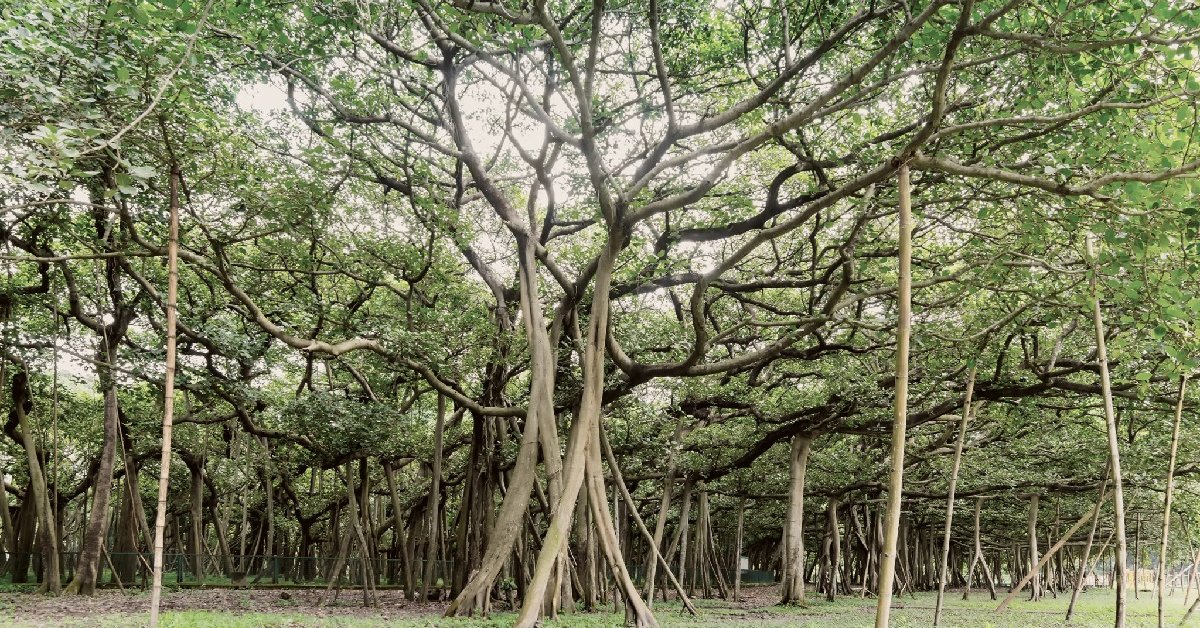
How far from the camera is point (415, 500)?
23.3 meters

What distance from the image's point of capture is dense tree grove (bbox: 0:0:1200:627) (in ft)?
20.6

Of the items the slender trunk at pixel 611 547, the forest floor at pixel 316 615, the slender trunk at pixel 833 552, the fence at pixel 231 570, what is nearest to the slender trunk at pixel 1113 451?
the slender trunk at pixel 611 547

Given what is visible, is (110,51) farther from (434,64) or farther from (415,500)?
(415,500)

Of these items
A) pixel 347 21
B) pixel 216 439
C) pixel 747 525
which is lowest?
pixel 747 525

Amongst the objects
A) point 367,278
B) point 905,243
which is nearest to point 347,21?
point 367,278

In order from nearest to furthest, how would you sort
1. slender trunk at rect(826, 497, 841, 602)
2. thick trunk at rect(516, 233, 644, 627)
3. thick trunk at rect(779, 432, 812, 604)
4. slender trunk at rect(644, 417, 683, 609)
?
thick trunk at rect(516, 233, 644, 627), slender trunk at rect(644, 417, 683, 609), thick trunk at rect(779, 432, 812, 604), slender trunk at rect(826, 497, 841, 602)

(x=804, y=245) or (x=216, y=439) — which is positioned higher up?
(x=804, y=245)

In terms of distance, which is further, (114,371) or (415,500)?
(415,500)

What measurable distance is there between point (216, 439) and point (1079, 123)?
811 inches

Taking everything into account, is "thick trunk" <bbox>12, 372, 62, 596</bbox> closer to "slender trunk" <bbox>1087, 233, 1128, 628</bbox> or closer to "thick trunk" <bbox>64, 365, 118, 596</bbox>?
"thick trunk" <bbox>64, 365, 118, 596</bbox>

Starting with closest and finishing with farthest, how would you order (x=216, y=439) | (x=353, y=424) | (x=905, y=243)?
1. (x=905, y=243)
2. (x=353, y=424)
3. (x=216, y=439)

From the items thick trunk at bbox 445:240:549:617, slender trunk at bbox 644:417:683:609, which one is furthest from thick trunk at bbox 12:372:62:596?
slender trunk at bbox 644:417:683:609

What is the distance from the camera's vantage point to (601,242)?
13.1m

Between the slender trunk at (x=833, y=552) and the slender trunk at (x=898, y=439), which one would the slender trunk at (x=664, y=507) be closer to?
the slender trunk at (x=833, y=552)
